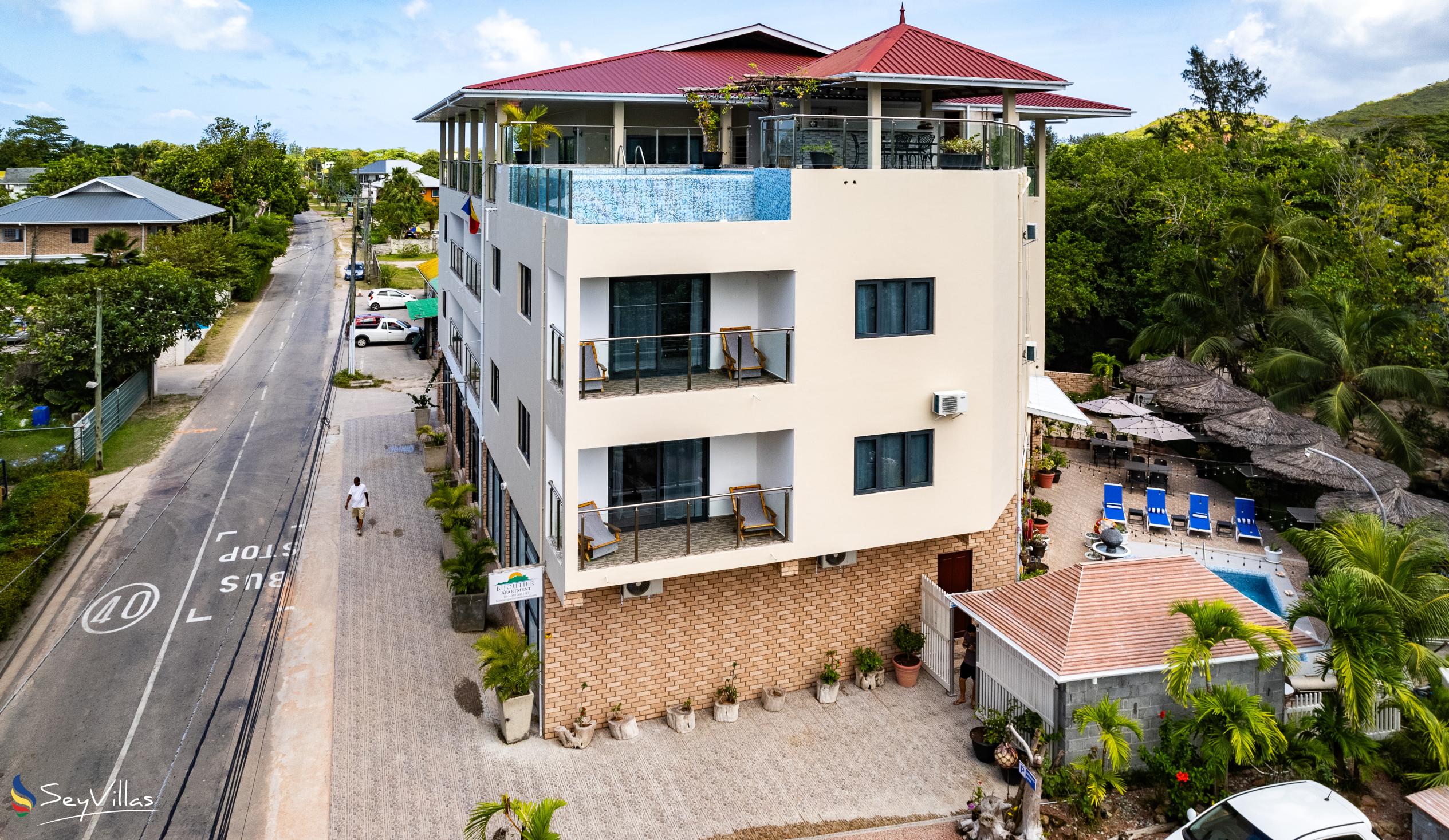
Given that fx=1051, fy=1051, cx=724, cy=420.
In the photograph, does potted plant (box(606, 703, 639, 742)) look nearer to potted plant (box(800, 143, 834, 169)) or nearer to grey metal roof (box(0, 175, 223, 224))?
potted plant (box(800, 143, 834, 169))

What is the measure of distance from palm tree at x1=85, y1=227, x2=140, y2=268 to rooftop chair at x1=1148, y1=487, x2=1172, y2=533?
5110 cm

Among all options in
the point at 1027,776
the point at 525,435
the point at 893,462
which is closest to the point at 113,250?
the point at 525,435

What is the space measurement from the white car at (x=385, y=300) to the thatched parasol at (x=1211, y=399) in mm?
37759

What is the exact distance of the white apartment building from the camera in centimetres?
1512

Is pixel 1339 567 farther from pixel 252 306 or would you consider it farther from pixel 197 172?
pixel 197 172

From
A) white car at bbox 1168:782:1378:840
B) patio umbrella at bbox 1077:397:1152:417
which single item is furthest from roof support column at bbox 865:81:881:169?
patio umbrella at bbox 1077:397:1152:417

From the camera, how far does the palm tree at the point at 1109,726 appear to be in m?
13.7

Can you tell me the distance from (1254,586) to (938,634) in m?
9.50

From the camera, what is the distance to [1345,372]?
30.1m

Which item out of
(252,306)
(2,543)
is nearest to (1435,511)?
(2,543)

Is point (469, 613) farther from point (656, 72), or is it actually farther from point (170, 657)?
point (656, 72)

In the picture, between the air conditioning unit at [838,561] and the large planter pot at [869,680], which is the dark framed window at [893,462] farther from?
the large planter pot at [869,680]

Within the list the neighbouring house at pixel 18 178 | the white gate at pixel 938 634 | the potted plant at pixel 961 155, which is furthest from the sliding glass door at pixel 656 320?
the neighbouring house at pixel 18 178

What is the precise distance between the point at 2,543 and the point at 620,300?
1577 cm
